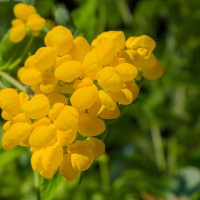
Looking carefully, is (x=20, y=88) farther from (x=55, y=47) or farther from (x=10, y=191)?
(x=10, y=191)

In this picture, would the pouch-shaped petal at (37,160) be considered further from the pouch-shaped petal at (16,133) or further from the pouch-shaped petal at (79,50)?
the pouch-shaped petal at (79,50)

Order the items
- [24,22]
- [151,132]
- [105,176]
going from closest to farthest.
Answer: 1. [24,22]
2. [105,176]
3. [151,132]

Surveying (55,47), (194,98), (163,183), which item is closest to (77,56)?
(55,47)

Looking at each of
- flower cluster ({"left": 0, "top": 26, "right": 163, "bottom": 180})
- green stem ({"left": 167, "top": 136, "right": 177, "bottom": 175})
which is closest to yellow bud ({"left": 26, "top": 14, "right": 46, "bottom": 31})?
flower cluster ({"left": 0, "top": 26, "right": 163, "bottom": 180})

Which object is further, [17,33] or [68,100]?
[17,33]

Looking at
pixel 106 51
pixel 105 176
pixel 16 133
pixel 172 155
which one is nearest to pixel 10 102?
pixel 16 133

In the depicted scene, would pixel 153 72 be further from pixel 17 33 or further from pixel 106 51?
pixel 17 33

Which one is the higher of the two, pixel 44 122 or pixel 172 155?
pixel 44 122
